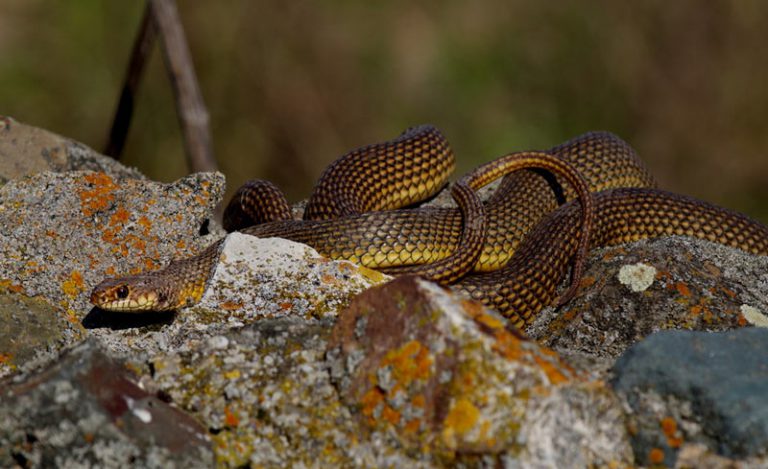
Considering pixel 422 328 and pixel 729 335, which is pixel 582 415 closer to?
pixel 422 328

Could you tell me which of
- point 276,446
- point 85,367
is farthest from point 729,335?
point 85,367

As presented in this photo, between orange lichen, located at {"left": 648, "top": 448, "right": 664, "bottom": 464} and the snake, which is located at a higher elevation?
the snake

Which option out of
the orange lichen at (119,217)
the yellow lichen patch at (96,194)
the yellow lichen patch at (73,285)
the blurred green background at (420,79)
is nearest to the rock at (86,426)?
the yellow lichen patch at (73,285)

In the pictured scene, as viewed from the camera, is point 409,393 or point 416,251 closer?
point 409,393

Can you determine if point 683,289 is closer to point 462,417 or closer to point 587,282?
point 587,282

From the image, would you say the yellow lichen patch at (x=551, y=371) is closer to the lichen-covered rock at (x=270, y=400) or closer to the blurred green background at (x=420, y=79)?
the lichen-covered rock at (x=270, y=400)

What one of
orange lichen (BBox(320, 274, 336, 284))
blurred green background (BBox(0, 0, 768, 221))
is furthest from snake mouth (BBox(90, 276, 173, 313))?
blurred green background (BBox(0, 0, 768, 221))

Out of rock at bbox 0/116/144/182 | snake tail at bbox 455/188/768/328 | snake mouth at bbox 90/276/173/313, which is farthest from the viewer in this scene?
rock at bbox 0/116/144/182

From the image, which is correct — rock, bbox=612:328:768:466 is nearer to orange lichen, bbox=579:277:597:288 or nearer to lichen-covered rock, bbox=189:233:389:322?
lichen-covered rock, bbox=189:233:389:322
